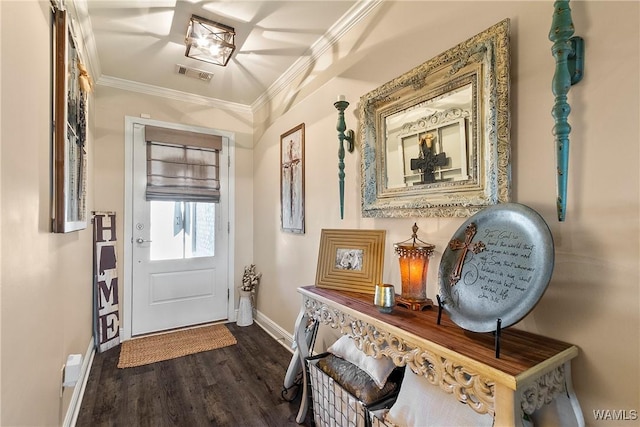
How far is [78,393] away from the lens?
1.97 meters

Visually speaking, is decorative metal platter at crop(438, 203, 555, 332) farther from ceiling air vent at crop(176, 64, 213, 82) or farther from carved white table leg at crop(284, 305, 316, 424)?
ceiling air vent at crop(176, 64, 213, 82)

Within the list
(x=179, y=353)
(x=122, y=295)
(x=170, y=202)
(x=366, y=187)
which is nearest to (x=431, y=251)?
(x=366, y=187)

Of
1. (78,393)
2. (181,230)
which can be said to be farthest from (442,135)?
(181,230)

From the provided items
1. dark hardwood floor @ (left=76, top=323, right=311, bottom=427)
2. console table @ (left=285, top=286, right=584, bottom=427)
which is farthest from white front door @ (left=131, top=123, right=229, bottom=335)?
console table @ (left=285, top=286, right=584, bottom=427)

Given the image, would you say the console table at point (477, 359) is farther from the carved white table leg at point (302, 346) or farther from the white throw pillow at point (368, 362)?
the carved white table leg at point (302, 346)

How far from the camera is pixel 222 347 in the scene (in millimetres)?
2803

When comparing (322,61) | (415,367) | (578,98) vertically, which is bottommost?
(415,367)

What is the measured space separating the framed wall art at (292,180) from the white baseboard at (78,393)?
1794mm

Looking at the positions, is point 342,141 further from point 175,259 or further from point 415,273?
point 175,259

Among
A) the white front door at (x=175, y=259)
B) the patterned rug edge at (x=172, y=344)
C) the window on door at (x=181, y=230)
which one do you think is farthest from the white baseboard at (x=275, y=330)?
the window on door at (x=181, y=230)

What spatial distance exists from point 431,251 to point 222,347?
2263 millimetres

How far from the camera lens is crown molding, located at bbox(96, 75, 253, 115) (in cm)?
295

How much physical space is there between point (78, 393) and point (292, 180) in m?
2.11

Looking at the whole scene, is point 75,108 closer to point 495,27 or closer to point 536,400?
point 495,27
